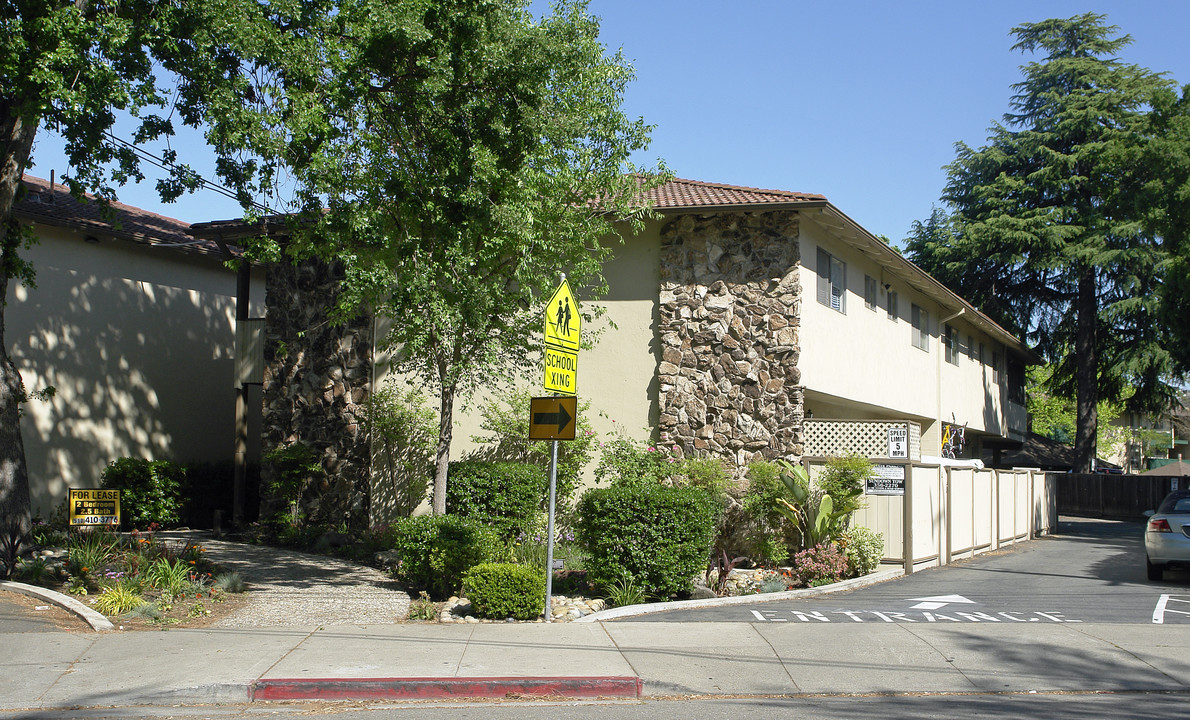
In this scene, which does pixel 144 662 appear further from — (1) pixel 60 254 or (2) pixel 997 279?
(2) pixel 997 279

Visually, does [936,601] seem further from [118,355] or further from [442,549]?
[118,355]

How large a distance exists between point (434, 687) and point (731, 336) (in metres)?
10.4

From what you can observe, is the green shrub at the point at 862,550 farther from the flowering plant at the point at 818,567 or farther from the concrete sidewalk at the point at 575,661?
the concrete sidewalk at the point at 575,661

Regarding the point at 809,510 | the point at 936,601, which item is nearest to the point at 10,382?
the point at 809,510

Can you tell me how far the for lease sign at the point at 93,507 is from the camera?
13.5m

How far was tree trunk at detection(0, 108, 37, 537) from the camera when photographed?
42.9 feet

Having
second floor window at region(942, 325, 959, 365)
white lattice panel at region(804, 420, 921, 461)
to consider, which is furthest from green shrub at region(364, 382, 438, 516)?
second floor window at region(942, 325, 959, 365)

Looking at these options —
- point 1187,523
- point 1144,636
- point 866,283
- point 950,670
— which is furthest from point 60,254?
point 1187,523

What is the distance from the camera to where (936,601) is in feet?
41.7

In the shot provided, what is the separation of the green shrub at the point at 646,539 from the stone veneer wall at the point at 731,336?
4669 mm

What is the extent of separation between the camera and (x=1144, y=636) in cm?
1023

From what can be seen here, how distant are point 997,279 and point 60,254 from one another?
35.5 metres

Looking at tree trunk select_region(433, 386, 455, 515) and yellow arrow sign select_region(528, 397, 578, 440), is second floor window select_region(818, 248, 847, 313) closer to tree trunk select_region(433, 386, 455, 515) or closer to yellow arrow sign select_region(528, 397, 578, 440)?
tree trunk select_region(433, 386, 455, 515)

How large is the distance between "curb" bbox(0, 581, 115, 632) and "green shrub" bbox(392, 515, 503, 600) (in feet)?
12.2
